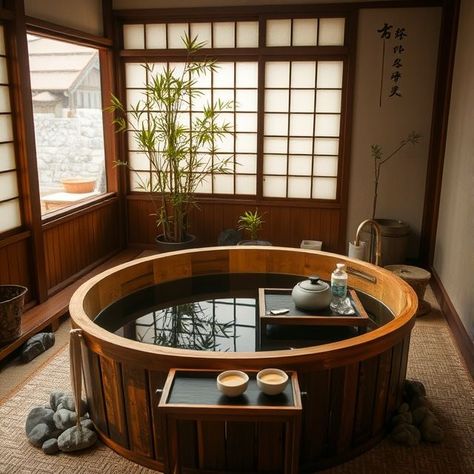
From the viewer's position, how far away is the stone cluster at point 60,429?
8.01 feet

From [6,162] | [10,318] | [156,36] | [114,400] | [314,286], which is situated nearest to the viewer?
[114,400]

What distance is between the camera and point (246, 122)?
5609 mm

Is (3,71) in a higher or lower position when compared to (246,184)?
higher

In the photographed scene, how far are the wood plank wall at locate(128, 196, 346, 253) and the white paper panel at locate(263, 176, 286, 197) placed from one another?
0.50 feet

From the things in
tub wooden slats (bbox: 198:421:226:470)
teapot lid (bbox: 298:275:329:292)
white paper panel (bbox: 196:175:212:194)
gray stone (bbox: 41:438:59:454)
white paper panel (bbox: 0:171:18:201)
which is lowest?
gray stone (bbox: 41:438:59:454)

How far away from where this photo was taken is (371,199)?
17.7 feet

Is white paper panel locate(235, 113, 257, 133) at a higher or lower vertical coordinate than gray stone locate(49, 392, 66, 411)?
higher

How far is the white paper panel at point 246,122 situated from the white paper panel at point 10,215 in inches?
102

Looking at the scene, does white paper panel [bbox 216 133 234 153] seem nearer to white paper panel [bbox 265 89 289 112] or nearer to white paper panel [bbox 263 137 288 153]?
white paper panel [bbox 263 137 288 153]

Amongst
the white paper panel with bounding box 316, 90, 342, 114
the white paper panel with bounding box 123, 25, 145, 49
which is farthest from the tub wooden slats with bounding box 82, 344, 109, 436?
the white paper panel with bounding box 123, 25, 145, 49

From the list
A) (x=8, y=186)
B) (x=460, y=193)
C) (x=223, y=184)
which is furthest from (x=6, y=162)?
(x=460, y=193)

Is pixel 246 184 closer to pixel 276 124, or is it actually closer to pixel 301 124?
pixel 276 124

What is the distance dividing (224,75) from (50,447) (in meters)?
4.17

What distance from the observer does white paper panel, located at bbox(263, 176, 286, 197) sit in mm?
5680
